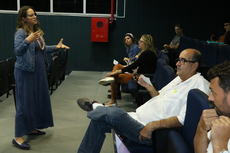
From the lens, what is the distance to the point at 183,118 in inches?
76.7

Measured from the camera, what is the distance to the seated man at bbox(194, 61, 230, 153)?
3.59ft

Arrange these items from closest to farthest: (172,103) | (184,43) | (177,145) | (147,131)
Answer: (177,145) → (147,131) → (172,103) → (184,43)

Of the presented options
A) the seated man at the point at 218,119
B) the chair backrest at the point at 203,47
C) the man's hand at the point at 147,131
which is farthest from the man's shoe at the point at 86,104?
the chair backrest at the point at 203,47


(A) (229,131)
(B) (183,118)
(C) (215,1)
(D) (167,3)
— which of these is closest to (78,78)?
(D) (167,3)

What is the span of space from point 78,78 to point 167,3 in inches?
128

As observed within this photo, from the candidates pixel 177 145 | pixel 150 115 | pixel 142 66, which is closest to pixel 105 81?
pixel 142 66

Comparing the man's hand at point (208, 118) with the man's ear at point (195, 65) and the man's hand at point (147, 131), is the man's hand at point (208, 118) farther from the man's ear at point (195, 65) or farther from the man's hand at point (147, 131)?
the man's ear at point (195, 65)

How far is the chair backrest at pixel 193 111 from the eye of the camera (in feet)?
4.83

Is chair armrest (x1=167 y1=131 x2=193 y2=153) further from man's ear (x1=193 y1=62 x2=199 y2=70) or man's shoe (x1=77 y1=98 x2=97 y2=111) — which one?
man's shoe (x1=77 y1=98 x2=97 y2=111)

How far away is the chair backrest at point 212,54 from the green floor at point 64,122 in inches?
55.7

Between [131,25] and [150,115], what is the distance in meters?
5.67

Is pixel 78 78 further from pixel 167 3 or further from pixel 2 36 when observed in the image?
pixel 167 3

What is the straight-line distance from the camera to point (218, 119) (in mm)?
1123

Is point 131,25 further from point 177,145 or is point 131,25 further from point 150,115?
point 177,145
